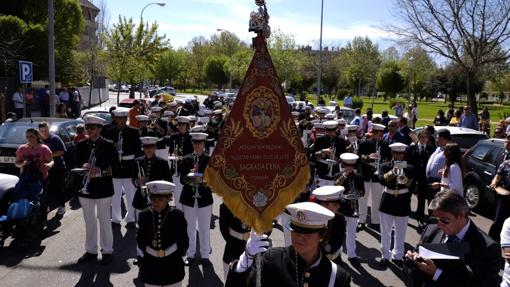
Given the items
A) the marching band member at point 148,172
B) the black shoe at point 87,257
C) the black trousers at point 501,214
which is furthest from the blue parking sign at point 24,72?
the black trousers at point 501,214

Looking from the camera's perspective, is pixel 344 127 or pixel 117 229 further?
pixel 344 127

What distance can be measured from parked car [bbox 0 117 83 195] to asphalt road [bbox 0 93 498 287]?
2.50 m

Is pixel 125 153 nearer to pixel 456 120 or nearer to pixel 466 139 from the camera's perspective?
pixel 466 139

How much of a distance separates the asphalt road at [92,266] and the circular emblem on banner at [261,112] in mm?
3448

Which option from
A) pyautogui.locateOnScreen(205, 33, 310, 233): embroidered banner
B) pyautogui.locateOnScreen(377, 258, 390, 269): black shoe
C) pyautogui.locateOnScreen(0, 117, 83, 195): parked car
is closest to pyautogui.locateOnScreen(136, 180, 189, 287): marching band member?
pyautogui.locateOnScreen(205, 33, 310, 233): embroidered banner

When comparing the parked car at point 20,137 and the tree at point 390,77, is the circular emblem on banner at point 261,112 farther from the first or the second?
the tree at point 390,77

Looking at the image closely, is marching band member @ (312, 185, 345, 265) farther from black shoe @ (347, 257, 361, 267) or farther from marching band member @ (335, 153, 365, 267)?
black shoe @ (347, 257, 361, 267)

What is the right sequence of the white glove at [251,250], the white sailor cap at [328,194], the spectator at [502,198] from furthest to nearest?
the spectator at [502,198]
the white sailor cap at [328,194]
the white glove at [251,250]

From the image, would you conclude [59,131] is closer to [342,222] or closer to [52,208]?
[52,208]

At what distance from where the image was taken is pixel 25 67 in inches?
589

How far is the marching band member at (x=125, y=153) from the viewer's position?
9.62 meters

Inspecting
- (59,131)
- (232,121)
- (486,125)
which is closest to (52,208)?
(59,131)

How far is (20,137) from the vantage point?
37.4 feet

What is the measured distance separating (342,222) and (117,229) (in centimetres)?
522
